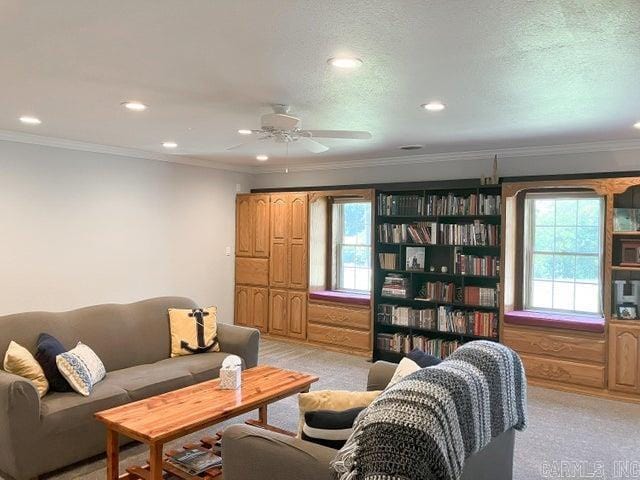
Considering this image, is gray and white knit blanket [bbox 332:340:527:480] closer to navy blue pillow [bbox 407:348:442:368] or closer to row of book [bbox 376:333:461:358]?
navy blue pillow [bbox 407:348:442:368]

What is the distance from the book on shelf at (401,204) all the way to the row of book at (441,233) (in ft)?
0.49

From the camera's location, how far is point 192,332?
14.9ft

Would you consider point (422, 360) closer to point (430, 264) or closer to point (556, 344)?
point (556, 344)

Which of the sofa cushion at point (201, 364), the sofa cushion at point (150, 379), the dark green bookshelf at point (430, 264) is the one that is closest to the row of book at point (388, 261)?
the dark green bookshelf at point (430, 264)

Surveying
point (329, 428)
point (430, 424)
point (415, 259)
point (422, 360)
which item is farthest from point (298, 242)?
point (430, 424)

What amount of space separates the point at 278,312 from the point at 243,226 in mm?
1364

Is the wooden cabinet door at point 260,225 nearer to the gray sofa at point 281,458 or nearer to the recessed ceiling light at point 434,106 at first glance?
the recessed ceiling light at point 434,106

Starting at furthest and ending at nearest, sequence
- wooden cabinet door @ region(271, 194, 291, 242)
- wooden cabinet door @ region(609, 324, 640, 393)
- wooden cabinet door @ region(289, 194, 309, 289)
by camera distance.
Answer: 1. wooden cabinet door @ region(271, 194, 291, 242)
2. wooden cabinet door @ region(289, 194, 309, 289)
3. wooden cabinet door @ region(609, 324, 640, 393)

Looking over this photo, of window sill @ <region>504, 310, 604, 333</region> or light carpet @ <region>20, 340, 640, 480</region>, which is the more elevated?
window sill @ <region>504, 310, 604, 333</region>

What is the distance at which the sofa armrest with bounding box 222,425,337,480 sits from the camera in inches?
77.7

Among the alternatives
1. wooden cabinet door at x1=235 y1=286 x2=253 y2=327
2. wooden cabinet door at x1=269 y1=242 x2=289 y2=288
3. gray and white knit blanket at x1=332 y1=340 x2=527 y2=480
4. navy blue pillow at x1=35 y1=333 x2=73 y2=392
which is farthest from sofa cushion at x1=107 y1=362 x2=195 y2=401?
wooden cabinet door at x1=235 y1=286 x2=253 y2=327

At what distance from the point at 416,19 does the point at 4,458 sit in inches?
130

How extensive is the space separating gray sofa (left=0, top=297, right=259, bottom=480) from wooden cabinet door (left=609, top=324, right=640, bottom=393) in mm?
3321

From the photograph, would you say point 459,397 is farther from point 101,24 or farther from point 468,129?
point 468,129
